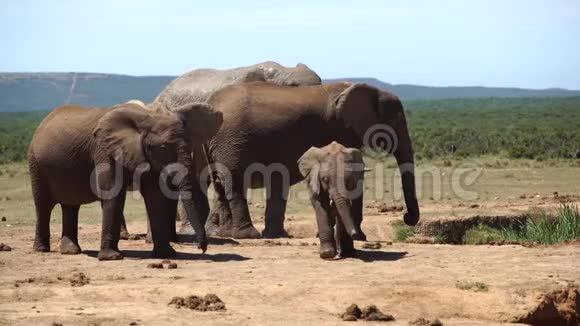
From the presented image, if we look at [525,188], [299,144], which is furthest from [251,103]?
[525,188]

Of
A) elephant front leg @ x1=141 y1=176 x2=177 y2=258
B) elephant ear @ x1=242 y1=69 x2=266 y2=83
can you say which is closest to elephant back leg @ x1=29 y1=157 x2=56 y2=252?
elephant front leg @ x1=141 y1=176 x2=177 y2=258

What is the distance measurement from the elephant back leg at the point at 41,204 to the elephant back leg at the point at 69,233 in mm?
218

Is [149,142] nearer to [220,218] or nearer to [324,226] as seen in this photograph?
[324,226]

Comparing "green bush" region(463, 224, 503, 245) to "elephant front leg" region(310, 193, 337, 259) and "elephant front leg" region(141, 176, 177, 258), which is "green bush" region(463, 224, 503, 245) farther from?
"elephant front leg" region(141, 176, 177, 258)

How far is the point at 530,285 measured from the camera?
1195 centimetres

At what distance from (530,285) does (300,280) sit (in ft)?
7.55

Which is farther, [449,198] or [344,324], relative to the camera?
[449,198]

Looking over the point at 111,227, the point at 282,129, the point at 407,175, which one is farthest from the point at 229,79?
the point at 111,227

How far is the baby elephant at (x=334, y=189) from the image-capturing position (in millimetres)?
13656

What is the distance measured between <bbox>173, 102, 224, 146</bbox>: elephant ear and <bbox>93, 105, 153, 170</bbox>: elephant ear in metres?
0.52

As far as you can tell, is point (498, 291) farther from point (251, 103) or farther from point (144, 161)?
point (251, 103)

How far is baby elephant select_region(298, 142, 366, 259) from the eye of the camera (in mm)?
13656

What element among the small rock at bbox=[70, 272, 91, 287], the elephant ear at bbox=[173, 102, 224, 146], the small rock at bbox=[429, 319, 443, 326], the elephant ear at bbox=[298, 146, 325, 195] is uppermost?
the elephant ear at bbox=[173, 102, 224, 146]

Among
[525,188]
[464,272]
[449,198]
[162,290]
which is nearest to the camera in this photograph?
[162,290]
